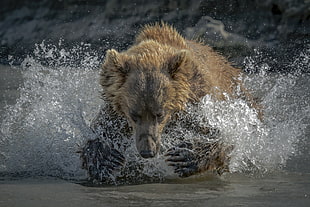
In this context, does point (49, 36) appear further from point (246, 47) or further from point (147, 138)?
point (147, 138)

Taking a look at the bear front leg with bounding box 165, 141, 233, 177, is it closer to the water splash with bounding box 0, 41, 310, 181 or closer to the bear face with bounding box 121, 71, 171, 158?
the water splash with bounding box 0, 41, 310, 181

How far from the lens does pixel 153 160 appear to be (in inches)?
274

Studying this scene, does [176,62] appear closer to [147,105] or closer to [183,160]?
[147,105]

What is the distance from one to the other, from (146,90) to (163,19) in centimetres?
726

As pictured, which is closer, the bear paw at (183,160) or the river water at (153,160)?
the river water at (153,160)

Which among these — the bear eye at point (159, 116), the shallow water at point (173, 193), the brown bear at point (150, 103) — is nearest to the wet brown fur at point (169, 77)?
the brown bear at point (150, 103)

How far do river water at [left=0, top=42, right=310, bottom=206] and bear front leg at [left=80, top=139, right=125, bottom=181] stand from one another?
0.43 feet

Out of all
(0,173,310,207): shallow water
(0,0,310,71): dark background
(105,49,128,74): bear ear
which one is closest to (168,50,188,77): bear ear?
(105,49,128,74): bear ear

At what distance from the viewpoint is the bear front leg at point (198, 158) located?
22.7ft

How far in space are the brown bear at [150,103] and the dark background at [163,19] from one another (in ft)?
17.7

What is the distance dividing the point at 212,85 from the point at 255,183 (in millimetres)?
1260

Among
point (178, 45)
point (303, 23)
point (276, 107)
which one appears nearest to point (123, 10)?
point (303, 23)

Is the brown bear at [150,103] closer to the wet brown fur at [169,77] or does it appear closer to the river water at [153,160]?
the wet brown fur at [169,77]

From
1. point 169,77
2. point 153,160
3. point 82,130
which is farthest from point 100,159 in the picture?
point 169,77
